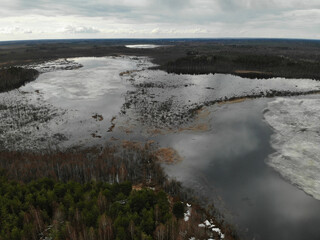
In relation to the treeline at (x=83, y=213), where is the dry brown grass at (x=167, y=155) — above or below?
below

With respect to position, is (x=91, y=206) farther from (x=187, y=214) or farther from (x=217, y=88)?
(x=217, y=88)

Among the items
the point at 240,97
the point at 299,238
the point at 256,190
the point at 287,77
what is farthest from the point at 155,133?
the point at 287,77

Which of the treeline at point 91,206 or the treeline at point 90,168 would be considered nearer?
the treeline at point 91,206

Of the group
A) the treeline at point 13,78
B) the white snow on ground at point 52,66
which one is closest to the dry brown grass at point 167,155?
→ the treeline at point 13,78

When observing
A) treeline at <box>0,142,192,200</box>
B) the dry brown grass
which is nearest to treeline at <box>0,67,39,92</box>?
treeline at <box>0,142,192,200</box>

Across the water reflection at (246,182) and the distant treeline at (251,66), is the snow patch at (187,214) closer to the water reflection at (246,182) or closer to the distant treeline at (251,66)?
the water reflection at (246,182)

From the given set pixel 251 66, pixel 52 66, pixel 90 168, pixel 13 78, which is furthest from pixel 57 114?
pixel 251 66

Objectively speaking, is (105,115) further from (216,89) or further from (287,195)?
(216,89)
